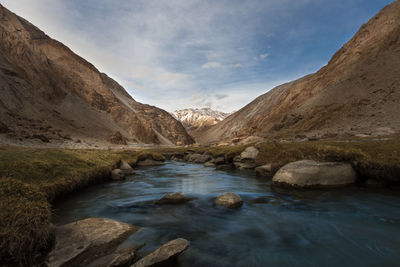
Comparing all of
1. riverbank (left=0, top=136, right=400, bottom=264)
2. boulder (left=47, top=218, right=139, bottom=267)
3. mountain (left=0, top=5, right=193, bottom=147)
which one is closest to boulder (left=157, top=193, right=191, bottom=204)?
boulder (left=47, top=218, right=139, bottom=267)

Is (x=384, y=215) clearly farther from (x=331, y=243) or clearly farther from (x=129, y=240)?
(x=129, y=240)

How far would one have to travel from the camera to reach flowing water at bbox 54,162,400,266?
17.7 ft

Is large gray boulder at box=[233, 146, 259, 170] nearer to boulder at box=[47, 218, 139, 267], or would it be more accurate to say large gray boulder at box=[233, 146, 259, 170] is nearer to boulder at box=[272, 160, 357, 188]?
boulder at box=[272, 160, 357, 188]

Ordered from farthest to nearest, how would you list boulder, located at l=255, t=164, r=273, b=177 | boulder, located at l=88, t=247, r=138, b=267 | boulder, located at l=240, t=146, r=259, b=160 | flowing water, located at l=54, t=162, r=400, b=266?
boulder, located at l=240, t=146, r=259, b=160, boulder, located at l=255, t=164, r=273, b=177, flowing water, located at l=54, t=162, r=400, b=266, boulder, located at l=88, t=247, r=138, b=267

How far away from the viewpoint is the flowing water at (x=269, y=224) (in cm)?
539

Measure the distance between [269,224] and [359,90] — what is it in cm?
6631

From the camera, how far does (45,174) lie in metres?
9.39

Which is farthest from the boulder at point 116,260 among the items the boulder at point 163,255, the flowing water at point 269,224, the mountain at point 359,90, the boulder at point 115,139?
the boulder at point 115,139

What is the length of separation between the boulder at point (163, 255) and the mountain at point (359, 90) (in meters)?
44.9

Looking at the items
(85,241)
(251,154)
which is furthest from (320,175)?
(85,241)

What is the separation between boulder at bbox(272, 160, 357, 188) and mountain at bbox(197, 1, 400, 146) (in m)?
33.8

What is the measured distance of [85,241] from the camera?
5047 mm

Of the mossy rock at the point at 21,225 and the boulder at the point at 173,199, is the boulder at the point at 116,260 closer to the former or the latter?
the mossy rock at the point at 21,225

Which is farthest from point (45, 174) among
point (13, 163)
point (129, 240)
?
point (129, 240)
